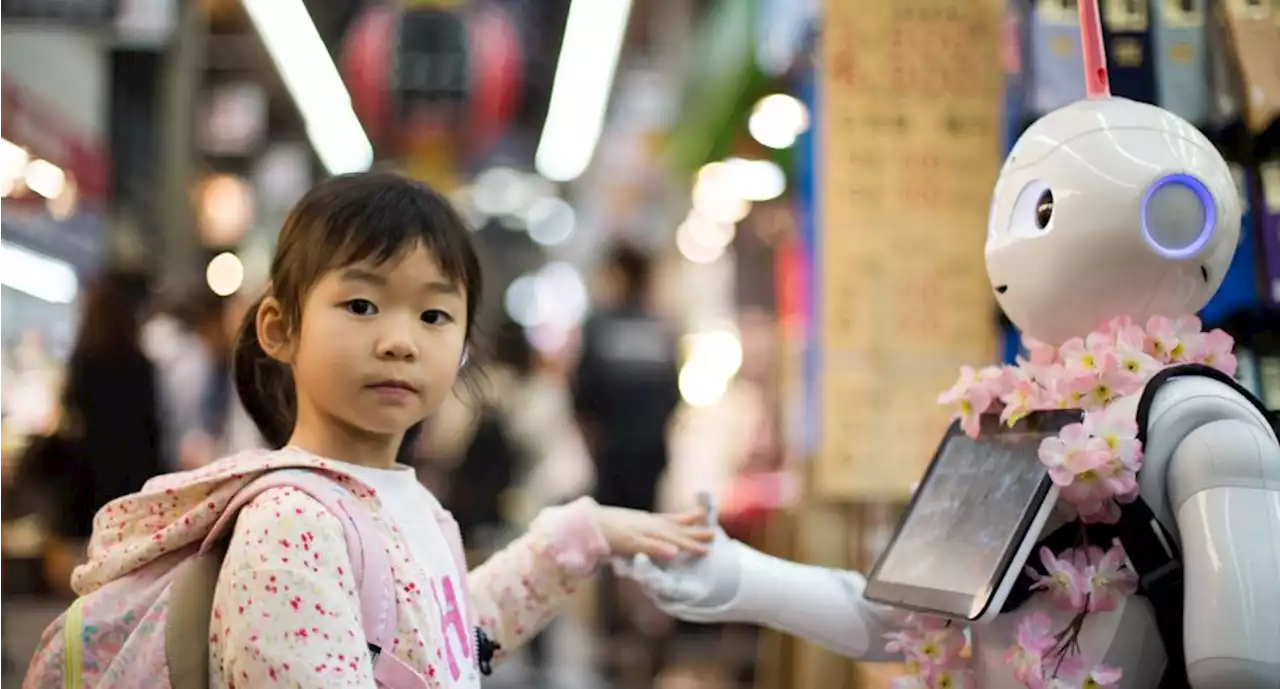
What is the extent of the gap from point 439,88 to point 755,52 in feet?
4.75

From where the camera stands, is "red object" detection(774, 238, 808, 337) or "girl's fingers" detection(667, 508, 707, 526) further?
"red object" detection(774, 238, 808, 337)

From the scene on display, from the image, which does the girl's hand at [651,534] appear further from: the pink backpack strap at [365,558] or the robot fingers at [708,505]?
the pink backpack strap at [365,558]

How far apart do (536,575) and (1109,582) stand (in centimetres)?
88

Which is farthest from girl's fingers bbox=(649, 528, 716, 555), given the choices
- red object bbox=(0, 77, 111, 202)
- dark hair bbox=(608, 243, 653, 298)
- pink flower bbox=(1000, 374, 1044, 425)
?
dark hair bbox=(608, 243, 653, 298)

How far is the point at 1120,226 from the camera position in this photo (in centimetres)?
187

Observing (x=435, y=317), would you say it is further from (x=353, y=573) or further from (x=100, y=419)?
(x=100, y=419)

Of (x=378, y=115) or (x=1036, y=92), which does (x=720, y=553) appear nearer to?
(x=1036, y=92)

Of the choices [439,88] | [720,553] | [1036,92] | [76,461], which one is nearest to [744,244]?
[439,88]

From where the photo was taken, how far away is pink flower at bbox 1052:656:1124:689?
5.73 feet

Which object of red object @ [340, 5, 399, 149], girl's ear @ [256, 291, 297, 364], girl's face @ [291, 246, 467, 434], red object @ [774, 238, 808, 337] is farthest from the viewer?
red object @ [340, 5, 399, 149]

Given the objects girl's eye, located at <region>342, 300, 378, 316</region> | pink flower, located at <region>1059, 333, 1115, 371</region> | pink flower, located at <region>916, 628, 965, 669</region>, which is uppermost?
girl's eye, located at <region>342, 300, 378, 316</region>

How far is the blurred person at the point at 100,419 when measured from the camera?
15.1 feet

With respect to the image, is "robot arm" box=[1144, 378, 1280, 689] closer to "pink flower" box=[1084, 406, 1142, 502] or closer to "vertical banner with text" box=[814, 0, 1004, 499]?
"pink flower" box=[1084, 406, 1142, 502]

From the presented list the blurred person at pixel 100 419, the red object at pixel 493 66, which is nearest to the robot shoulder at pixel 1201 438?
the blurred person at pixel 100 419
